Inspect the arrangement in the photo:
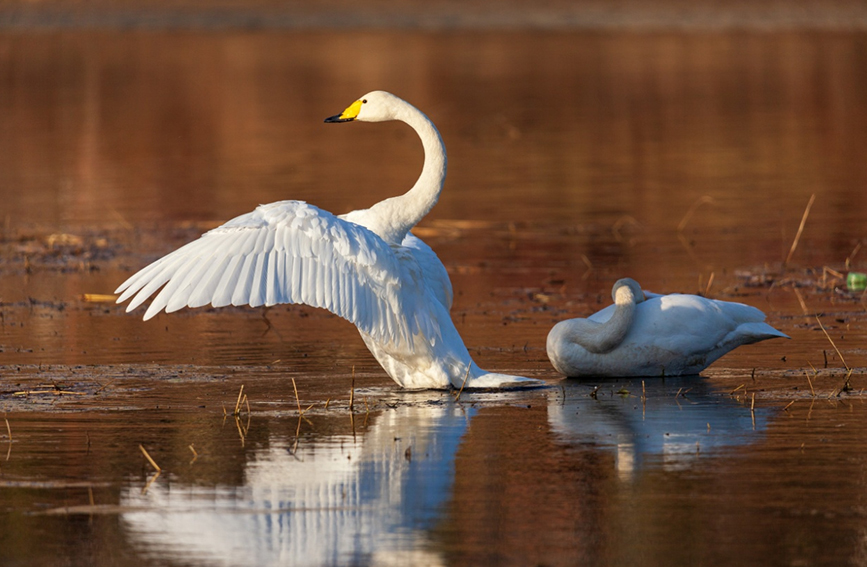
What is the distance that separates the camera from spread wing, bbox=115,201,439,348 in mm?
8273

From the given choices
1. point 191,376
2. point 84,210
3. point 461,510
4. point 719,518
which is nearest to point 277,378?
point 191,376

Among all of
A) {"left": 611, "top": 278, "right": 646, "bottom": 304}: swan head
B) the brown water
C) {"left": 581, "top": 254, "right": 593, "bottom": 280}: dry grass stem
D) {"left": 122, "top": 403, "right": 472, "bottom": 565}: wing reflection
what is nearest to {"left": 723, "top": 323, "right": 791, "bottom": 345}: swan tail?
the brown water

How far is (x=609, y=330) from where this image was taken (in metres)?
9.33

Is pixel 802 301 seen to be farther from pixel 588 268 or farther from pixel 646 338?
pixel 646 338

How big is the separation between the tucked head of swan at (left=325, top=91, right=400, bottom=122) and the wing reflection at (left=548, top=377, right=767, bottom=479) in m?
2.05

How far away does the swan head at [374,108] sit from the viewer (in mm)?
9836

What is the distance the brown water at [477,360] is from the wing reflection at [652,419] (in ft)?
0.10

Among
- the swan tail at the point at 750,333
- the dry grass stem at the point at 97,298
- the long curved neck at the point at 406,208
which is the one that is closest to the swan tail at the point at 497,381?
the long curved neck at the point at 406,208

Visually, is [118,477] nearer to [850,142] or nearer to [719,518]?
[719,518]

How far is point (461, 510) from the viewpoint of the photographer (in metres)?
6.42

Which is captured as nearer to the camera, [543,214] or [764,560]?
[764,560]

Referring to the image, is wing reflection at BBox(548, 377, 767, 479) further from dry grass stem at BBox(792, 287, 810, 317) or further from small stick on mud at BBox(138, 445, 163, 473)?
dry grass stem at BBox(792, 287, 810, 317)

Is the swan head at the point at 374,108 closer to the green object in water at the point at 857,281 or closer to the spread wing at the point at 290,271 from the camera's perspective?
the spread wing at the point at 290,271

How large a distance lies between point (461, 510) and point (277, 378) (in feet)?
10.7
